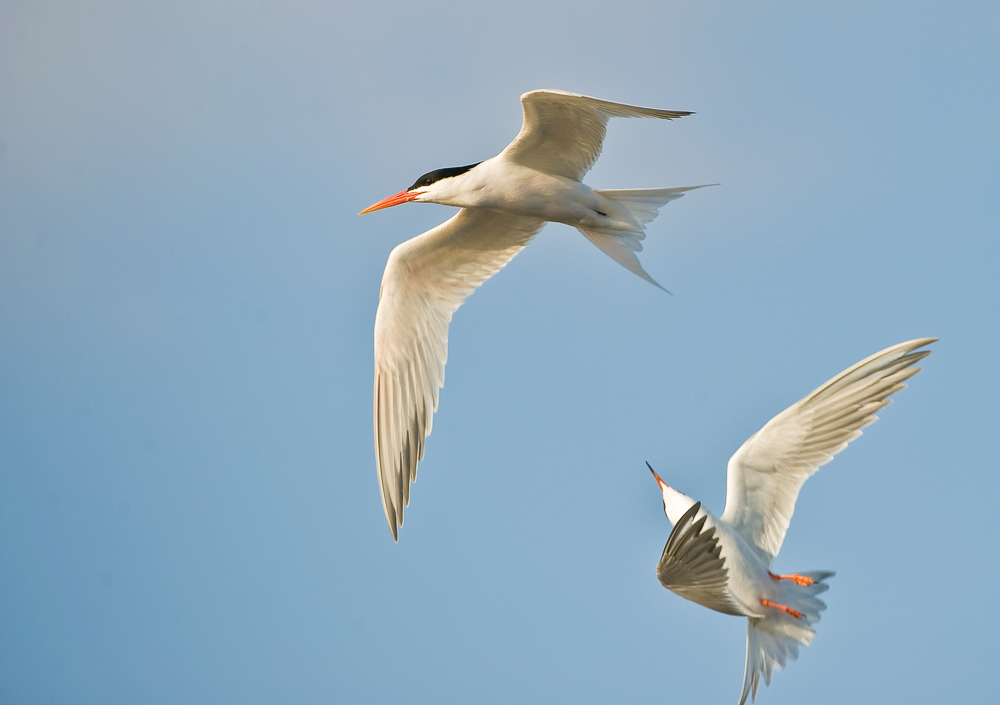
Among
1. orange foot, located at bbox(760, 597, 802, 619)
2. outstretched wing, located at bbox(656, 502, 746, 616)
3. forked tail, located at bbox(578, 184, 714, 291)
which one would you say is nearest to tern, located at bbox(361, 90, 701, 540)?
forked tail, located at bbox(578, 184, 714, 291)

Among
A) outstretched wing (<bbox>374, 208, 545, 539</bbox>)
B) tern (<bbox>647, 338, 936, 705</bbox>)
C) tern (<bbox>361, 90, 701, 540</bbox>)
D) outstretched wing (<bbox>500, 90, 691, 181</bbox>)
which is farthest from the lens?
outstretched wing (<bbox>374, 208, 545, 539</bbox>)

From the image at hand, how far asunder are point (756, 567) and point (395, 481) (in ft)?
10.0

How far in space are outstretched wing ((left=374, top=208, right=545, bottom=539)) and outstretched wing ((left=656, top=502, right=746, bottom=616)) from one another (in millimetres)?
2819

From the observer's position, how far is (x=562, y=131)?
25.1ft

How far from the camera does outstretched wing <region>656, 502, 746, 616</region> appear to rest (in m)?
6.21

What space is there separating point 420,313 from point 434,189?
1349mm

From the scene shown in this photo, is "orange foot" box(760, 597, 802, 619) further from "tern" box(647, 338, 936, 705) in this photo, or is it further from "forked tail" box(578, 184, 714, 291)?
"forked tail" box(578, 184, 714, 291)

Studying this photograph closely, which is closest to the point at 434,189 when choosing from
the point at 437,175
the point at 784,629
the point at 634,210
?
the point at 437,175

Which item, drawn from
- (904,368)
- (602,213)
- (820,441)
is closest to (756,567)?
(820,441)

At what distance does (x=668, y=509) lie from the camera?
342 inches

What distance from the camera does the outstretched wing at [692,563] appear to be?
621 centimetres

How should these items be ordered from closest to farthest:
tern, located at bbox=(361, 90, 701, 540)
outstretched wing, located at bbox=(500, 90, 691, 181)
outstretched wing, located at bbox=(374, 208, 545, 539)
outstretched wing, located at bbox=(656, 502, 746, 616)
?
outstretched wing, located at bbox=(656, 502, 746, 616) → outstretched wing, located at bbox=(500, 90, 691, 181) → tern, located at bbox=(361, 90, 701, 540) → outstretched wing, located at bbox=(374, 208, 545, 539)

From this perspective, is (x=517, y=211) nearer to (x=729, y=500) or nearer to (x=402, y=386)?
(x=402, y=386)

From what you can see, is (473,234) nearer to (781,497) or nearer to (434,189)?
(434,189)
